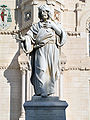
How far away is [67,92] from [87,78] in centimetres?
150

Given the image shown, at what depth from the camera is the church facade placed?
1939 cm

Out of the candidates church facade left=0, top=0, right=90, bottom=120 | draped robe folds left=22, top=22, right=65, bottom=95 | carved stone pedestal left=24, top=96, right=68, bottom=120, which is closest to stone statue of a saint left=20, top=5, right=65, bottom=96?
draped robe folds left=22, top=22, right=65, bottom=95

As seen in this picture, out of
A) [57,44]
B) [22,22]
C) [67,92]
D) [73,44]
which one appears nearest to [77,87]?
[67,92]

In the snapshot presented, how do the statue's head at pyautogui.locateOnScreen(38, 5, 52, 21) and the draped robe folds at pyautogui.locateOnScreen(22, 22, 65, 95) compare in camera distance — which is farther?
the statue's head at pyautogui.locateOnScreen(38, 5, 52, 21)

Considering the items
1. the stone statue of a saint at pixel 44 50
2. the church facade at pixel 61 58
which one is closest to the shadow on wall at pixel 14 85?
the church facade at pixel 61 58

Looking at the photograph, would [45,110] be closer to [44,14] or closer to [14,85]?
[44,14]

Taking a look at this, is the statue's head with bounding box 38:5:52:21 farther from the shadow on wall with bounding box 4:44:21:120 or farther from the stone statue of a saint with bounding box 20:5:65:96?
the shadow on wall with bounding box 4:44:21:120

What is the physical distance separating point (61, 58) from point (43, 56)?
11438 millimetres

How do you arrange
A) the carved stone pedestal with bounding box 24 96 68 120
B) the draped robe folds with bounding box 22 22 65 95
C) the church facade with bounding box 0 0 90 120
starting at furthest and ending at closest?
1. the church facade with bounding box 0 0 90 120
2. the draped robe folds with bounding box 22 22 65 95
3. the carved stone pedestal with bounding box 24 96 68 120

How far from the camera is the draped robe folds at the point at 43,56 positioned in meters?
7.36

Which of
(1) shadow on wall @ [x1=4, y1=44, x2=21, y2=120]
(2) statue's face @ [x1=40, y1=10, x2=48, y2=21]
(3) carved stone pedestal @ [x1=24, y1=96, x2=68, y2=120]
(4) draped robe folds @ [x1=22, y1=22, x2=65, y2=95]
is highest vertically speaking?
(2) statue's face @ [x1=40, y1=10, x2=48, y2=21]

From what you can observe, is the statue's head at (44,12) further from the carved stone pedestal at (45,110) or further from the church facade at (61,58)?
the church facade at (61,58)

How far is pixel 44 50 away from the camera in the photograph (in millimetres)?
7512

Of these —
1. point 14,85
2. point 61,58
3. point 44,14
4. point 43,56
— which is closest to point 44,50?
point 43,56
